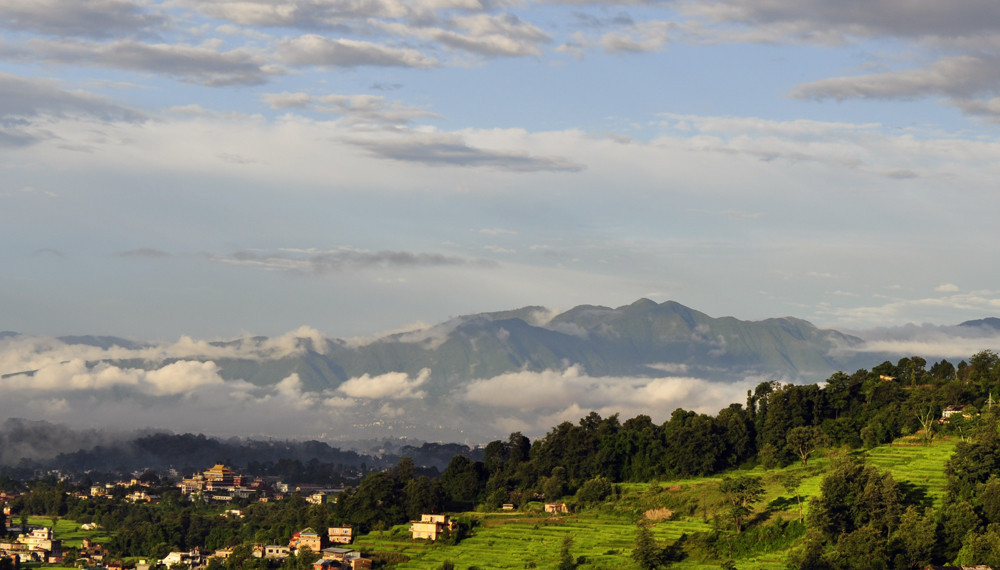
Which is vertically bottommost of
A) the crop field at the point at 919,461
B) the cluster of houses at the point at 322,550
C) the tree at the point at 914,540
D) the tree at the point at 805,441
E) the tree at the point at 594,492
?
the cluster of houses at the point at 322,550

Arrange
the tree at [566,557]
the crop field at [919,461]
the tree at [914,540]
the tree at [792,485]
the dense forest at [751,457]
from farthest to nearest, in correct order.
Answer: the tree at [792,485]
the crop field at [919,461]
the tree at [566,557]
the dense forest at [751,457]
the tree at [914,540]

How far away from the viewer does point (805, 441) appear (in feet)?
324

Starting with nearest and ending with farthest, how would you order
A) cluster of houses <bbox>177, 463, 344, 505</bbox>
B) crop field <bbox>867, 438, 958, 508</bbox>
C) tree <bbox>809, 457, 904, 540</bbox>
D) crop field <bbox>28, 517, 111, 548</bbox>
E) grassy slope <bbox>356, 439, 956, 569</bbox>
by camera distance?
tree <bbox>809, 457, 904, 540</bbox> < crop field <bbox>867, 438, 958, 508</bbox> < grassy slope <bbox>356, 439, 956, 569</bbox> < crop field <bbox>28, 517, 111, 548</bbox> < cluster of houses <bbox>177, 463, 344, 505</bbox>

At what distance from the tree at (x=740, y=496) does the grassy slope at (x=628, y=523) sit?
84cm

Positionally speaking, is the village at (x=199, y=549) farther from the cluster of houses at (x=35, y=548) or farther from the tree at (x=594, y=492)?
the tree at (x=594, y=492)

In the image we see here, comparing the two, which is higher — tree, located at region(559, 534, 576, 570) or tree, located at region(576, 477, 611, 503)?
tree, located at region(576, 477, 611, 503)

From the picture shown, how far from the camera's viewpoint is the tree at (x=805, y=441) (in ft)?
324

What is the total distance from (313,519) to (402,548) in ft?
44.5

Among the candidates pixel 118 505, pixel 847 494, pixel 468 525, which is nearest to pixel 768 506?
pixel 847 494

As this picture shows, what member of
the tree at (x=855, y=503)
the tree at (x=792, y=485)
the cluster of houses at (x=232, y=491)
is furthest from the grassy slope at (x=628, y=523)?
the cluster of houses at (x=232, y=491)

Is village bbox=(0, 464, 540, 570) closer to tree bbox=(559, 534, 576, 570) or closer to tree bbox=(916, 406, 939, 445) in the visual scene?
tree bbox=(559, 534, 576, 570)

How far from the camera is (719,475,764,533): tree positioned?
83500 mm

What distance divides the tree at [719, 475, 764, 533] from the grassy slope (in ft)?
2.77

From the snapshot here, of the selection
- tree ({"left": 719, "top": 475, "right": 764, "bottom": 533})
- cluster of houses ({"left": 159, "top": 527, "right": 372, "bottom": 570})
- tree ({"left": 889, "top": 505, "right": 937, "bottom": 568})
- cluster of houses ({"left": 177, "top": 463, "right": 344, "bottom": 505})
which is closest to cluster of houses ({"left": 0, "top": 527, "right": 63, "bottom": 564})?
cluster of houses ({"left": 159, "top": 527, "right": 372, "bottom": 570})
